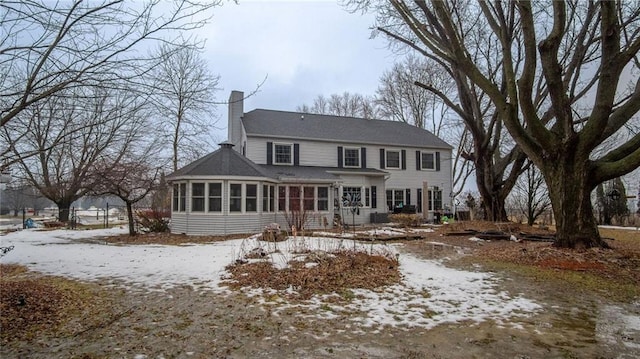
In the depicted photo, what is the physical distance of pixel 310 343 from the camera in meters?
3.80

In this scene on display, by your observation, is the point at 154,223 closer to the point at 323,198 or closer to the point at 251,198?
the point at 251,198

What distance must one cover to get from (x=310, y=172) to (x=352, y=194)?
292 centimetres

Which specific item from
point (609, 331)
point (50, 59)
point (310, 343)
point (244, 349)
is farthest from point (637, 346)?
point (50, 59)

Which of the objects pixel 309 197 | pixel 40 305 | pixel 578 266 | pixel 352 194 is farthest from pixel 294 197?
pixel 40 305

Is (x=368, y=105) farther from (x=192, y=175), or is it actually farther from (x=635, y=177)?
(x=192, y=175)

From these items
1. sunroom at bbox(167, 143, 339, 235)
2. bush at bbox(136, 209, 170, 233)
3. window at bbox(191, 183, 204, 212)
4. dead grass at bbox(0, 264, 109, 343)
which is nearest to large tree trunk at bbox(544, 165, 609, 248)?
sunroom at bbox(167, 143, 339, 235)

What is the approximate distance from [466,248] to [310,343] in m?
8.37

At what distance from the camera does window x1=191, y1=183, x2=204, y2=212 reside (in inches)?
587

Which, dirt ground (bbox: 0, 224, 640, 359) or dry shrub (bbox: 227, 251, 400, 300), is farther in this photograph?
dry shrub (bbox: 227, 251, 400, 300)

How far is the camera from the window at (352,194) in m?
19.8

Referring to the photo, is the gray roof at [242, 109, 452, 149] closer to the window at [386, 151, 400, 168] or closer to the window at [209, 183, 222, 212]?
the window at [386, 151, 400, 168]

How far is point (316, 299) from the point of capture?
547cm

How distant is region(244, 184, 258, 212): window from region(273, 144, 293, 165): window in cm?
439

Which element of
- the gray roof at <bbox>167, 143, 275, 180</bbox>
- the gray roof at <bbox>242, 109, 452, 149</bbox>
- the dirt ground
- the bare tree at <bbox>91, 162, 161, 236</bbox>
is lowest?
the dirt ground
